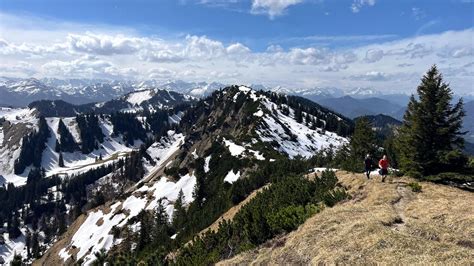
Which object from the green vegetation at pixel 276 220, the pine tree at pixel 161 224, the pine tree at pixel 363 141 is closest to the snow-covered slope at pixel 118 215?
the pine tree at pixel 161 224

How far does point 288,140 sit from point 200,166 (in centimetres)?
5987

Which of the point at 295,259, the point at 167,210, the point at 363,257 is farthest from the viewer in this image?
the point at 167,210

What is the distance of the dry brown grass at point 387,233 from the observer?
20.7 meters

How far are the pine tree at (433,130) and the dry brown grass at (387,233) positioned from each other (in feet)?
12.2

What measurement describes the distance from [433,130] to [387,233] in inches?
850

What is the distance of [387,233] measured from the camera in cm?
2327

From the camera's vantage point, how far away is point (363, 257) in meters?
21.1

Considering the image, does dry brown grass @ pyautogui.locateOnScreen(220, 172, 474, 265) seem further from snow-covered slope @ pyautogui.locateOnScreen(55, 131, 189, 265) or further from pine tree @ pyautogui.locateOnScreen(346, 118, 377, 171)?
snow-covered slope @ pyautogui.locateOnScreen(55, 131, 189, 265)

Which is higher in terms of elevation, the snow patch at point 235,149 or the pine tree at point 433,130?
the pine tree at point 433,130

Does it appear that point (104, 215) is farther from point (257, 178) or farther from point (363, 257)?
point (363, 257)

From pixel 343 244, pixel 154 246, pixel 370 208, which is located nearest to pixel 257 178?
pixel 154 246

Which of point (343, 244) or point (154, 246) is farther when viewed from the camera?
point (154, 246)

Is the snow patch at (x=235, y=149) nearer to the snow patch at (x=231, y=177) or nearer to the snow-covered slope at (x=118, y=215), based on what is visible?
the snow patch at (x=231, y=177)

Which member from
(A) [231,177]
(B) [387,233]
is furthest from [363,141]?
(B) [387,233]
